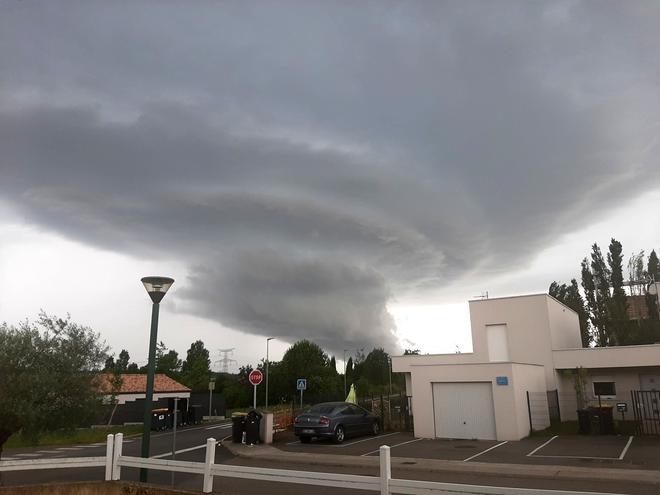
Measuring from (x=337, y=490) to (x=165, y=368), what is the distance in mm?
74528

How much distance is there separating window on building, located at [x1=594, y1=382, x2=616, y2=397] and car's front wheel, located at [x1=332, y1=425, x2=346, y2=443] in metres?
14.3

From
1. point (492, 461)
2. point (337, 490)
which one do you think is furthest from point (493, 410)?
point (337, 490)

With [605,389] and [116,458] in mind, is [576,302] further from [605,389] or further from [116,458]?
[116,458]

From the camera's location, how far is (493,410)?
2112cm

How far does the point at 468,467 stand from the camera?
45.2 feet

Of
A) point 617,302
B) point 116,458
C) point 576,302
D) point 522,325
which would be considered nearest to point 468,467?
point 116,458

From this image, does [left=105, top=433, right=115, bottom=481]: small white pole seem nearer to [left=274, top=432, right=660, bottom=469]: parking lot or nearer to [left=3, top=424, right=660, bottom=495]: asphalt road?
[left=3, top=424, right=660, bottom=495]: asphalt road

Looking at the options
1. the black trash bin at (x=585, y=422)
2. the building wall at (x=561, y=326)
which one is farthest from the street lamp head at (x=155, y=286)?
the building wall at (x=561, y=326)

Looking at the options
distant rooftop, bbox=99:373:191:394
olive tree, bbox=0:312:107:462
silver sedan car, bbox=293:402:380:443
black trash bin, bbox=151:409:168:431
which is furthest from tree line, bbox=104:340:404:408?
olive tree, bbox=0:312:107:462

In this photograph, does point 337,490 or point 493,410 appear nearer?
point 337,490

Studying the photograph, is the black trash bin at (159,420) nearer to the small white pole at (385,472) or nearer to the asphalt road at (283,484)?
the asphalt road at (283,484)

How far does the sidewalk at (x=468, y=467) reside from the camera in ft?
39.6

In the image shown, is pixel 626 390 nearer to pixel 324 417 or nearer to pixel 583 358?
pixel 583 358

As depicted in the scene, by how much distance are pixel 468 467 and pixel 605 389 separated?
16.6 metres
